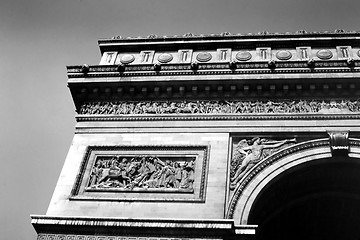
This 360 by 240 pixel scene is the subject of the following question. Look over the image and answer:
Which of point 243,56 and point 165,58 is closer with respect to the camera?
point 243,56

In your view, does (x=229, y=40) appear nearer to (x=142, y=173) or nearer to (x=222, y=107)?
(x=222, y=107)

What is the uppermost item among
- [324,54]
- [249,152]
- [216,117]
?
[324,54]

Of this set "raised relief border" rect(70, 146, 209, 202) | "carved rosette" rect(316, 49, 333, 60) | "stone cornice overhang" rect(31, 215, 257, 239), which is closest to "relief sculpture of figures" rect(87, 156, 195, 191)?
"raised relief border" rect(70, 146, 209, 202)

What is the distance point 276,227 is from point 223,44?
6.43m

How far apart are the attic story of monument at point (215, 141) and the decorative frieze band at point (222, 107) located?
0.03 metres

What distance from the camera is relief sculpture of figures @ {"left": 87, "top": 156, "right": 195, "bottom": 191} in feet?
53.7

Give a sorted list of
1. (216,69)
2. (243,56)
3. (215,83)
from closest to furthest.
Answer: (215,83), (216,69), (243,56)

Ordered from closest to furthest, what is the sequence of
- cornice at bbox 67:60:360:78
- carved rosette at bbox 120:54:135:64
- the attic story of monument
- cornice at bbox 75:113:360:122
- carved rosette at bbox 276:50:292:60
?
the attic story of monument
cornice at bbox 75:113:360:122
cornice at bbox 67:60:360:78
carved rosette at bbox 276:50:292:60
carved rosette at bbox 120:54:135:64

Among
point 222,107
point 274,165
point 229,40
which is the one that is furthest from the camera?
point 229,40

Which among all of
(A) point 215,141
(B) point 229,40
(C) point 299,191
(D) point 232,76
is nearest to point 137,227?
(A) point 215,141

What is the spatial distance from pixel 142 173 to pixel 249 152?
3.18 meters

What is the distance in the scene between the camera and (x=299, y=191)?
1741 cm

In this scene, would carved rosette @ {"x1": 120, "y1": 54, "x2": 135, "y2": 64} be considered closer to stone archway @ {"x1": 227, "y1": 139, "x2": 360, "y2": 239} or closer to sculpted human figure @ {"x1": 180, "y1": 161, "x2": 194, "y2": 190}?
sculpted human figure @ {"x1": 180, "y1": 161, "x2": 194, "y2": 190}

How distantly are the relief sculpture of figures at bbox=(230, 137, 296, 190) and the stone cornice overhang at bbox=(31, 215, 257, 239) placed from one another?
1891 mm
